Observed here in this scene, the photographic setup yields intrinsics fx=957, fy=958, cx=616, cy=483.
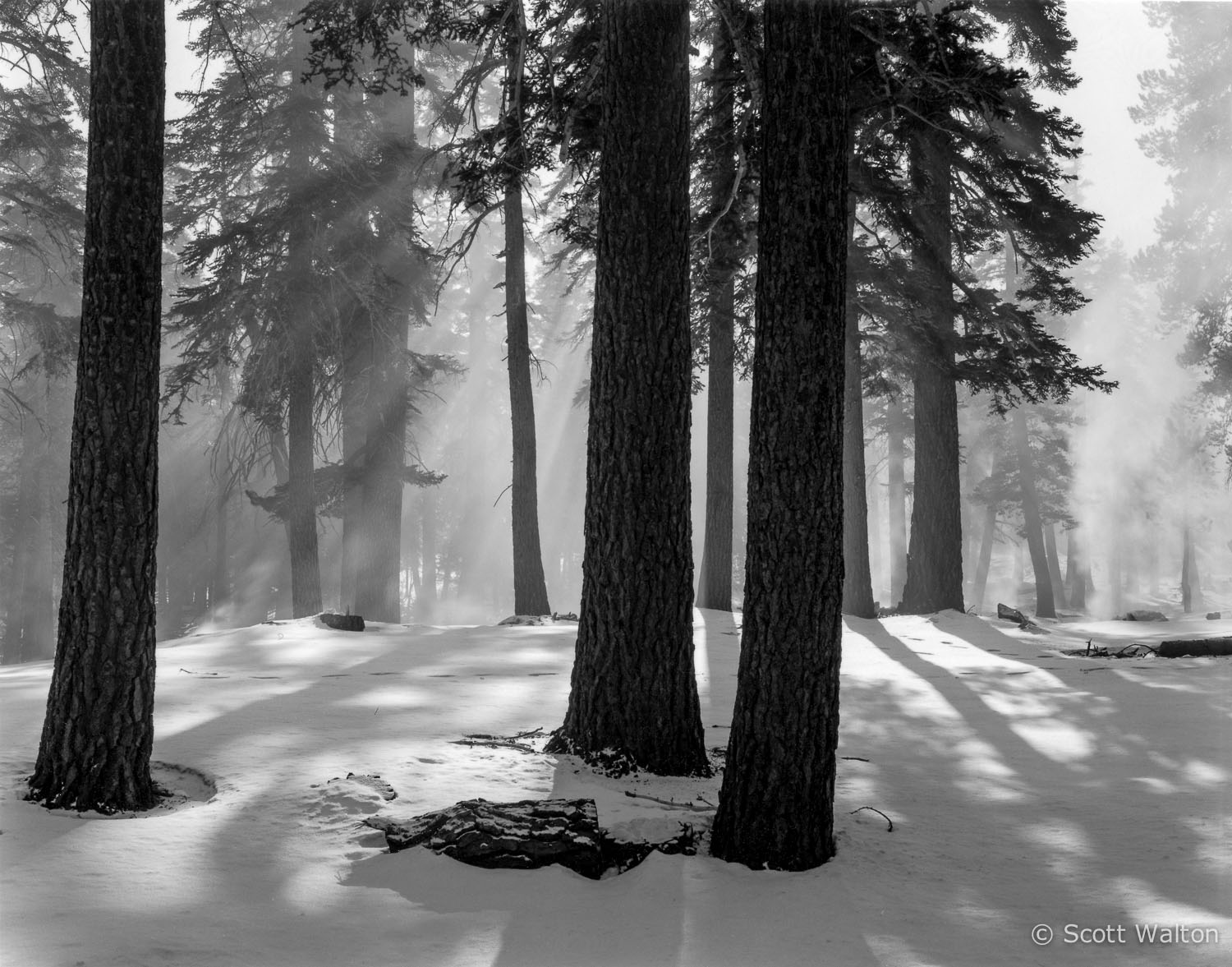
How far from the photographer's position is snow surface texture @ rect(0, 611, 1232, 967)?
3.95 metres

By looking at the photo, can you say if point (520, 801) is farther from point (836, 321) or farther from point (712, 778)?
point (836, 321)

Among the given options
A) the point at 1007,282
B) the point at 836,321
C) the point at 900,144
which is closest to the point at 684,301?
the point at 836,321

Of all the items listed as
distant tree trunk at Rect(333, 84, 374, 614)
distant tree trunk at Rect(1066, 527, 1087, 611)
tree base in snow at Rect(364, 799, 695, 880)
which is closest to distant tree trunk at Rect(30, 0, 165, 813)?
tree base in snow at Rect(364, 799, 695, 880)

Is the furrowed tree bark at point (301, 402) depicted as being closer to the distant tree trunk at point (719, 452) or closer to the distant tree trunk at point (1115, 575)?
the distant tree trunk at point (719, 452)

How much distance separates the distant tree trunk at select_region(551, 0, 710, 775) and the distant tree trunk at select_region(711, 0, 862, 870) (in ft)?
5.03

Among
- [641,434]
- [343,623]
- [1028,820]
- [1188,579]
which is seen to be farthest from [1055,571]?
[641,434]

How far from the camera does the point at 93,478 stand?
5.37 metres

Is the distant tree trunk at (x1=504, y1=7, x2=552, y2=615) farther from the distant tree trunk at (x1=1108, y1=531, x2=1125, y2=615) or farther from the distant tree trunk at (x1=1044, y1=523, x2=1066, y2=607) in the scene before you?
the distant tree trunk at (x1=1108, y1=531, x2=1125, y2=615)

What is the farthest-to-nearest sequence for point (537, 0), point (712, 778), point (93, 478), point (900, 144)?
point (900, 144) < point (537, 0) < point (712, 778) < point (93, 478)

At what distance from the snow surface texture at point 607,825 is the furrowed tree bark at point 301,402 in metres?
9.13

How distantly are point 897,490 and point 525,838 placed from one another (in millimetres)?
37367

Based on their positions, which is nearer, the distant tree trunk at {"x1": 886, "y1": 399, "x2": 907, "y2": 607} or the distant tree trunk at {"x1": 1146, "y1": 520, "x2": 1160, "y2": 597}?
the distant tree trunk at {"x1": 886, "y1": 399, "x2": 907, "y2": 607}

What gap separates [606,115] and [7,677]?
888 cm

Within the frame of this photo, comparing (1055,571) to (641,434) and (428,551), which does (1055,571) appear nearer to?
(428,551)
